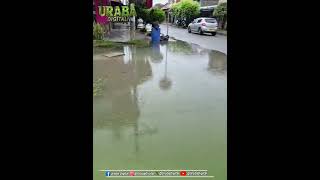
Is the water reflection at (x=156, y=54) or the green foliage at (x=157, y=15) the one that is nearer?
the green foliage at (x=157, y=15)

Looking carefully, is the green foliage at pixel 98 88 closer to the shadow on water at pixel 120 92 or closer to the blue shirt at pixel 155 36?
the shadow on water at pixel 120 92

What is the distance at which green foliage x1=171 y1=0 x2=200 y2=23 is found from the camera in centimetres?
417

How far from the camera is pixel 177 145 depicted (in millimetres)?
3762

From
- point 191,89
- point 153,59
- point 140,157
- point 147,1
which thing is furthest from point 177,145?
point 153,59

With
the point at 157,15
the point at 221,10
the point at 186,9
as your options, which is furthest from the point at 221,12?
the point at 157,15

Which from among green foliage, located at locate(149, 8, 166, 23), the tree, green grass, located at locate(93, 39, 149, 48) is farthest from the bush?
the tree

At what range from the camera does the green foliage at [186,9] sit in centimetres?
417

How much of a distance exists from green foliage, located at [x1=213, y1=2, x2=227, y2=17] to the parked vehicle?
25cm

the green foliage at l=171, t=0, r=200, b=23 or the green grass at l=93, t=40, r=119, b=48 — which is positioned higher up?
the green foliage at l=171, t=0, r=200, b=23

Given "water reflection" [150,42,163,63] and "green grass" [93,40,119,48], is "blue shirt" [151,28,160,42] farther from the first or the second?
"green grass" [93,40,119,48]

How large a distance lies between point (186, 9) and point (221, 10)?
717 millimetres

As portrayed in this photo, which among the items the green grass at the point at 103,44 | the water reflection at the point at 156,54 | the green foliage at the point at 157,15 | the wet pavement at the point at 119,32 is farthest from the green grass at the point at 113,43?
the green foliage at the point at 157,15

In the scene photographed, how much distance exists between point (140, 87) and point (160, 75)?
0.43m

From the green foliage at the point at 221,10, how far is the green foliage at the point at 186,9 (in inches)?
12.5
